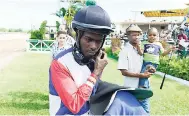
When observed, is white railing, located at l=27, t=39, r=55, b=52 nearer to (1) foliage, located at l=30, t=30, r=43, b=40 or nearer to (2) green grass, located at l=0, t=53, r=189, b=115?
(1) foliage, located at l=30, t=30, r=43, b=40

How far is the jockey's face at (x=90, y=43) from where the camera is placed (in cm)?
202

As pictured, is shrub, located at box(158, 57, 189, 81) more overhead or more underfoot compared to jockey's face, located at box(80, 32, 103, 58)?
more underfoot

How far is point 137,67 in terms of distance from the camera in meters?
4.47

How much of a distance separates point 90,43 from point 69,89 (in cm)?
29

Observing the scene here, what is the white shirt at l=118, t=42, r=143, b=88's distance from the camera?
4457 mm

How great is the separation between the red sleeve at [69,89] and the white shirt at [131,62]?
8.13 feet

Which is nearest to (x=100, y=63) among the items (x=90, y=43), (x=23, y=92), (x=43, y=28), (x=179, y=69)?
(x=90, y=43)

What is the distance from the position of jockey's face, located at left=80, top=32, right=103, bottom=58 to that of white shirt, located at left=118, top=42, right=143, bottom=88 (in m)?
2.40

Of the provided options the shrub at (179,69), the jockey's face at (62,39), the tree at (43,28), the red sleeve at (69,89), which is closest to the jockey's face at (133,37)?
the jockey's face at (62,39)

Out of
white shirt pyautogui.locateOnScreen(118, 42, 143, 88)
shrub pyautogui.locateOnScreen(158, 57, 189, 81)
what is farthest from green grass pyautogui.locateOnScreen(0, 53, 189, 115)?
white shirt pyautogui.locateOnScreen(118, 42, 143, 88)

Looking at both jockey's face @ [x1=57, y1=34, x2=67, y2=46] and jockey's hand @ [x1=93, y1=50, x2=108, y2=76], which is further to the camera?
jockey's face @ [x1=57, y1=34, x2=67, y2=46]

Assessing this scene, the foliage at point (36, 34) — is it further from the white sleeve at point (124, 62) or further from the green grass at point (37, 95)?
the white sleeve at point (124, 62)

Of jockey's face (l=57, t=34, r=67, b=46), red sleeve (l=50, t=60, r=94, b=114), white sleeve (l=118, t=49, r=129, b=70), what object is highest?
red sleeve (l=50, t=60, r=94, b=114)

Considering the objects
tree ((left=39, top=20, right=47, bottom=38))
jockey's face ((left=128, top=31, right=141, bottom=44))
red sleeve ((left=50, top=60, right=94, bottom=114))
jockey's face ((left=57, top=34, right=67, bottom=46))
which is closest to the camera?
red sleeve ((left=50, top=60, right=94, bottom=114))
